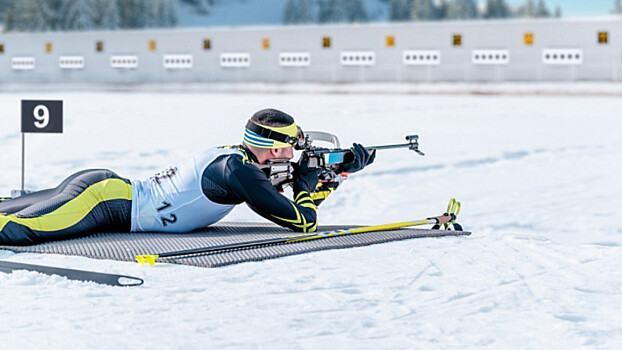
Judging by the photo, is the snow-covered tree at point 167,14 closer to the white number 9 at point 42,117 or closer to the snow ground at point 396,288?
the snow ground at point 396,288

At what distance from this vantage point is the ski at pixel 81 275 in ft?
11.3

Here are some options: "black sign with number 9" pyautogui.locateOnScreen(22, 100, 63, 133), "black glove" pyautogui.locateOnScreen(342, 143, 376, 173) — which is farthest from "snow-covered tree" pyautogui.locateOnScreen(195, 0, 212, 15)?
"black glove" pyautogui.locateOnScreen(342, 143, 376, 173)

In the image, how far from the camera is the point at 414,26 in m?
20.0

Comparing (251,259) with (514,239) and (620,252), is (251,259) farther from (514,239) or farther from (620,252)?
(620,252)

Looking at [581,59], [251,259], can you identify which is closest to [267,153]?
[251,259]

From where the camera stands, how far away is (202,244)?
160 inches

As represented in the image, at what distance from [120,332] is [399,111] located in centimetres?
1227

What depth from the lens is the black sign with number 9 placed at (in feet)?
21.1

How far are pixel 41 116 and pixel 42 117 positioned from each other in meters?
0.01

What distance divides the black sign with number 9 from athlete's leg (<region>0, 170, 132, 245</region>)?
6.84 feet

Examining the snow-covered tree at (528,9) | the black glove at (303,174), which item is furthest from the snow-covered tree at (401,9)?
the black glove at (303,174)

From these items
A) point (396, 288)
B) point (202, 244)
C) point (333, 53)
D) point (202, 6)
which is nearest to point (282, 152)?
point (202, 244)

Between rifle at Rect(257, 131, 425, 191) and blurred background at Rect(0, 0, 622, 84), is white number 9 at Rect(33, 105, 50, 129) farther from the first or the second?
blurred background at Rect(0, 0, 622, 84)

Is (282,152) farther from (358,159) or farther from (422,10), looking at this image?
(422,10)
